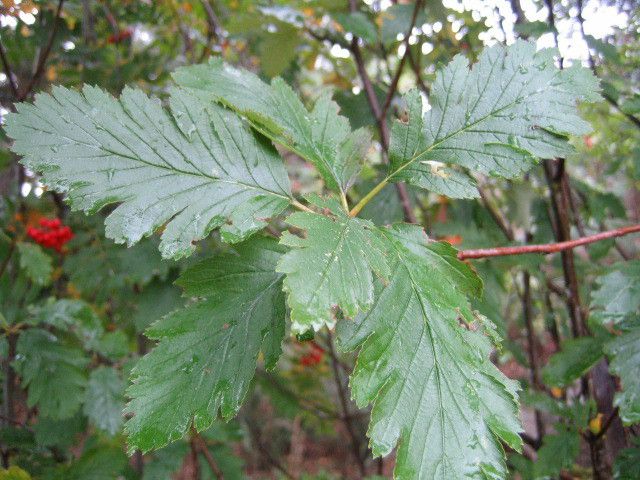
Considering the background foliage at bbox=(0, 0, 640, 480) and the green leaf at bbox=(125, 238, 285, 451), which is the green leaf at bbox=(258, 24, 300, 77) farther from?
the green leaf at bbox=(125, 238, 285, 451)

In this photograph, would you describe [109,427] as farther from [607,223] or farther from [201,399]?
[607,223]

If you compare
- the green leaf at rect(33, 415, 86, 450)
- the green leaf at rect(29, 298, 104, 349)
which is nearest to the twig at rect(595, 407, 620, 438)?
the green leaf at rect(29, 298, 104, 349)

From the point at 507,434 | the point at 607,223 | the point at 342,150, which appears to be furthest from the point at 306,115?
the point at 607,223

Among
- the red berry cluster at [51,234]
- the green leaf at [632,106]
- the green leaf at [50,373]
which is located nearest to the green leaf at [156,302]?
the green leaf at [50,373]

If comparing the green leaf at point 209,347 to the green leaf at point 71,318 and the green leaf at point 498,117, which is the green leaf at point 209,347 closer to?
the green leaf at point 498,117

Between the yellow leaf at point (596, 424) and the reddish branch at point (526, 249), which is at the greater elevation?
the reddish branch at point (526, 249)

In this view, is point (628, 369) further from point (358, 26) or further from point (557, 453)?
point (358, 26)
